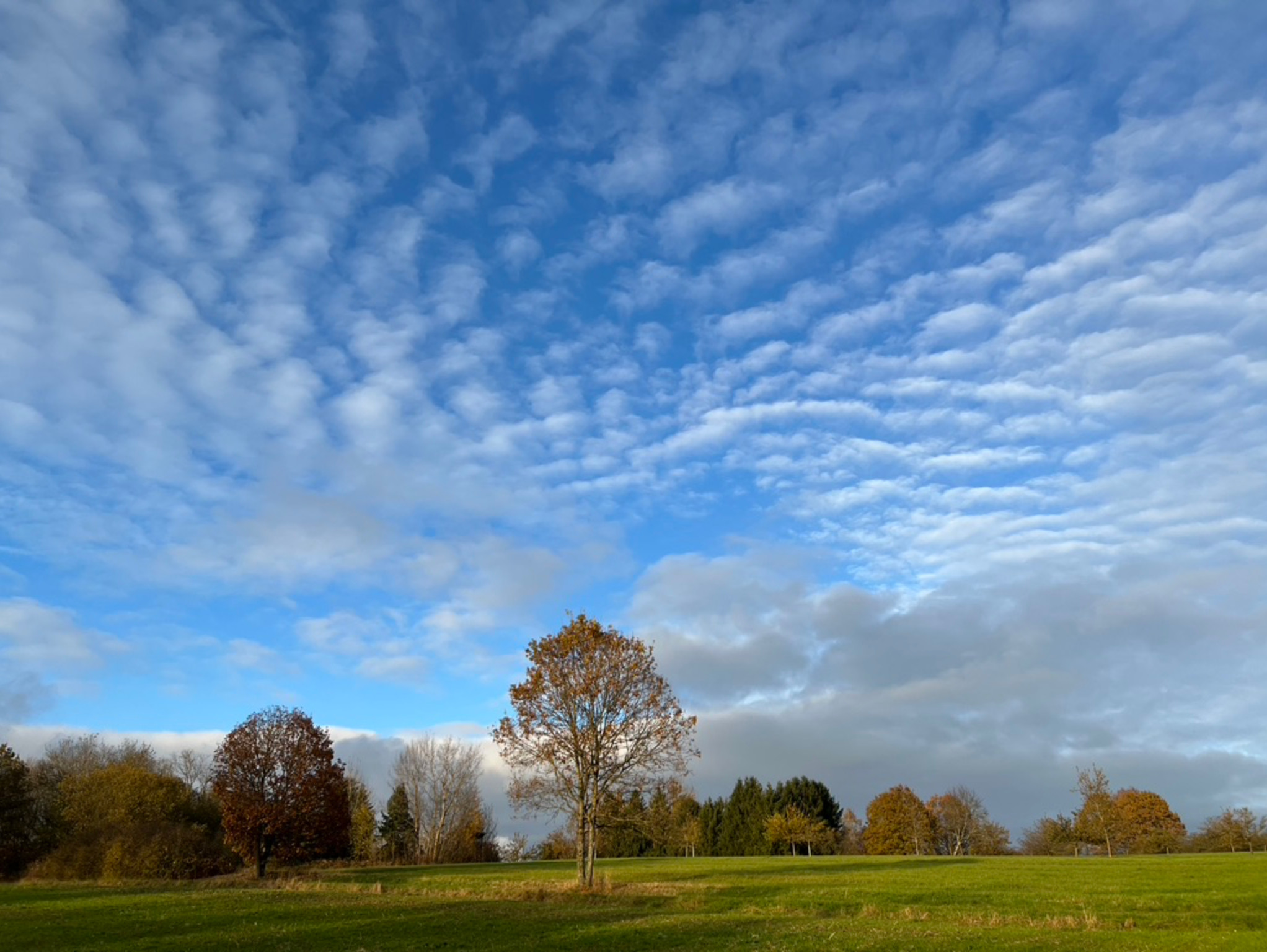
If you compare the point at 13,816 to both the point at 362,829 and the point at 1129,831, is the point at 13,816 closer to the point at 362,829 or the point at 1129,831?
the point at 362,829

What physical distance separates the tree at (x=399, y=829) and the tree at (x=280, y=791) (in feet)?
117

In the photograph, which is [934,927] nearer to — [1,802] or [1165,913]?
[1165,913]

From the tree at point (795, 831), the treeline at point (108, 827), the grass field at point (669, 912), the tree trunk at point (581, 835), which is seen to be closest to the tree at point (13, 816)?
the treeline at point (108, 827)

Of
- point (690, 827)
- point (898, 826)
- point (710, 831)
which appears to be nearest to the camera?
point (690, 827)

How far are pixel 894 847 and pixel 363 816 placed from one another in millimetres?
77709

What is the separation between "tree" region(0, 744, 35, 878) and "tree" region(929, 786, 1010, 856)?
361 ft

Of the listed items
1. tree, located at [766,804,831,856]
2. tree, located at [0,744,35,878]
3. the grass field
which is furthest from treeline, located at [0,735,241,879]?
tree, located at [766,804,831,856]

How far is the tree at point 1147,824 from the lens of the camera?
303 feet

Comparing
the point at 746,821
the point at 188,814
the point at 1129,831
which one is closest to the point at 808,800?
the point at 746,821

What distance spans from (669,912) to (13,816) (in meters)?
60.0

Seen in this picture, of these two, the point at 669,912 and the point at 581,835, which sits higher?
the point at 581,835

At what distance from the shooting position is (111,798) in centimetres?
6234

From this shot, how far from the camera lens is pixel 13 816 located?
63.1 metres

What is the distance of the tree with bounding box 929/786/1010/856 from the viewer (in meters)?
118
